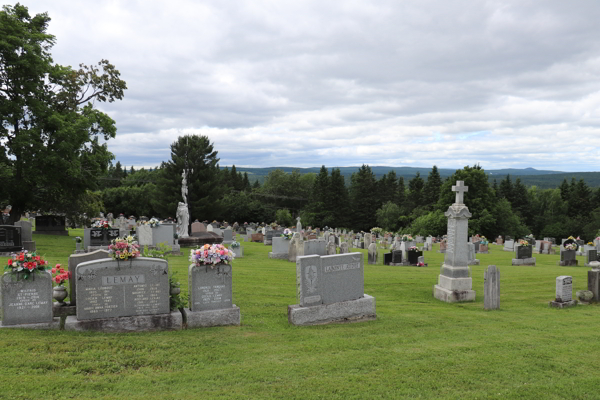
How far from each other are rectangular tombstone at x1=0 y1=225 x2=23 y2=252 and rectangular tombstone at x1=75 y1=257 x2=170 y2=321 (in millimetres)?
12476

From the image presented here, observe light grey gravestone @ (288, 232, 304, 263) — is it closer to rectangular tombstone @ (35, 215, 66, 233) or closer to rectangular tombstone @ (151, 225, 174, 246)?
rectangular tombstone @ (151, 225, 174, 246)

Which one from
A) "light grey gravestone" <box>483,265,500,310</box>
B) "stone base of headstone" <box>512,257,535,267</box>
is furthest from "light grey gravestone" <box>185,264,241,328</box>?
"stone base of headstone" <box>512,257,535,267</box>

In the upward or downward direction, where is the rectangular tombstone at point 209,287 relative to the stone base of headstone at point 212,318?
upward

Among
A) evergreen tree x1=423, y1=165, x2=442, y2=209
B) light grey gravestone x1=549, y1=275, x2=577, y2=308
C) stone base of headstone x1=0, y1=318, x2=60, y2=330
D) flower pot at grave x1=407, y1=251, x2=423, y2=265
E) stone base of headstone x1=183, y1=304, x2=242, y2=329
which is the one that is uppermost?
evergreen tree x1=423, y1=165, x2=442, y2=209

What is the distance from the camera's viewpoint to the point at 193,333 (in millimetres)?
6895

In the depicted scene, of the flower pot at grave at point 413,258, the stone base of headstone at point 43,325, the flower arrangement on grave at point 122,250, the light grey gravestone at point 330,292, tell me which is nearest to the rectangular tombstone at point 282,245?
the flower pot at grave at point 413,258

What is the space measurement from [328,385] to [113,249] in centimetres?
418

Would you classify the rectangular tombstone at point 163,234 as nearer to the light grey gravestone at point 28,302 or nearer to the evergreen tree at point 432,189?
the light grey gravestone at point 28,302

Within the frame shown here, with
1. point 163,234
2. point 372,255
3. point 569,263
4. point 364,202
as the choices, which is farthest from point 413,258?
point 364,202

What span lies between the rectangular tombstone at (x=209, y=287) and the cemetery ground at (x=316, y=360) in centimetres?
46

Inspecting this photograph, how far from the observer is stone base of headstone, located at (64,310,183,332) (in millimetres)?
6680

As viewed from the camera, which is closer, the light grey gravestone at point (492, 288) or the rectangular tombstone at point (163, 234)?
Result: the light grey gravestone at point (492, 288)

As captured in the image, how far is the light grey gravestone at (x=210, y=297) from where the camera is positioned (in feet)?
24.0

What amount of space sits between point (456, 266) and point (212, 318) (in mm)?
7187
